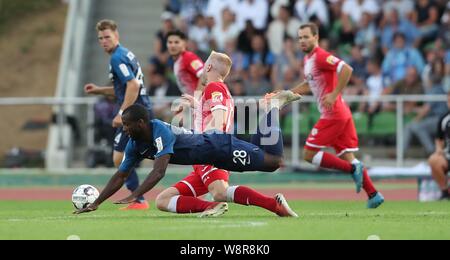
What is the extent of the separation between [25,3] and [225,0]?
30.5 feet

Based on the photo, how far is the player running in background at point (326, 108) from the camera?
50.8 ft

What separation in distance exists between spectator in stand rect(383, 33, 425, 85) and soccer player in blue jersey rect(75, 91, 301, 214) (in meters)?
11.6

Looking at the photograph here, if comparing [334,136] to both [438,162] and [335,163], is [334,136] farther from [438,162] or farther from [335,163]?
[438,162]

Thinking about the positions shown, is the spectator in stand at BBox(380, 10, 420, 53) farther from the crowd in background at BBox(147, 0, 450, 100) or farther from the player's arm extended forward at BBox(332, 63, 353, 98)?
the player's arm extended forward at BBox(332, 63, 353, 98)

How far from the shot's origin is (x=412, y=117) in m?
22.0

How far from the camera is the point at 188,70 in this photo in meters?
16.5

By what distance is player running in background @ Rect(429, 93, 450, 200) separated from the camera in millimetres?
17891

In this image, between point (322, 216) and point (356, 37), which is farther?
point (356, 37)

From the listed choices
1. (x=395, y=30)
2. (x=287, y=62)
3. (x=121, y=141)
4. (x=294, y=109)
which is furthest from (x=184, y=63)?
(x=395, y=30)

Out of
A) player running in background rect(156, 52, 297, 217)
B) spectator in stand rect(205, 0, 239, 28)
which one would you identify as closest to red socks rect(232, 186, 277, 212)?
player running in background rect(156, 52, 297, 217)

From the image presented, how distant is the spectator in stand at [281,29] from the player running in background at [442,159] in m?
6.72
